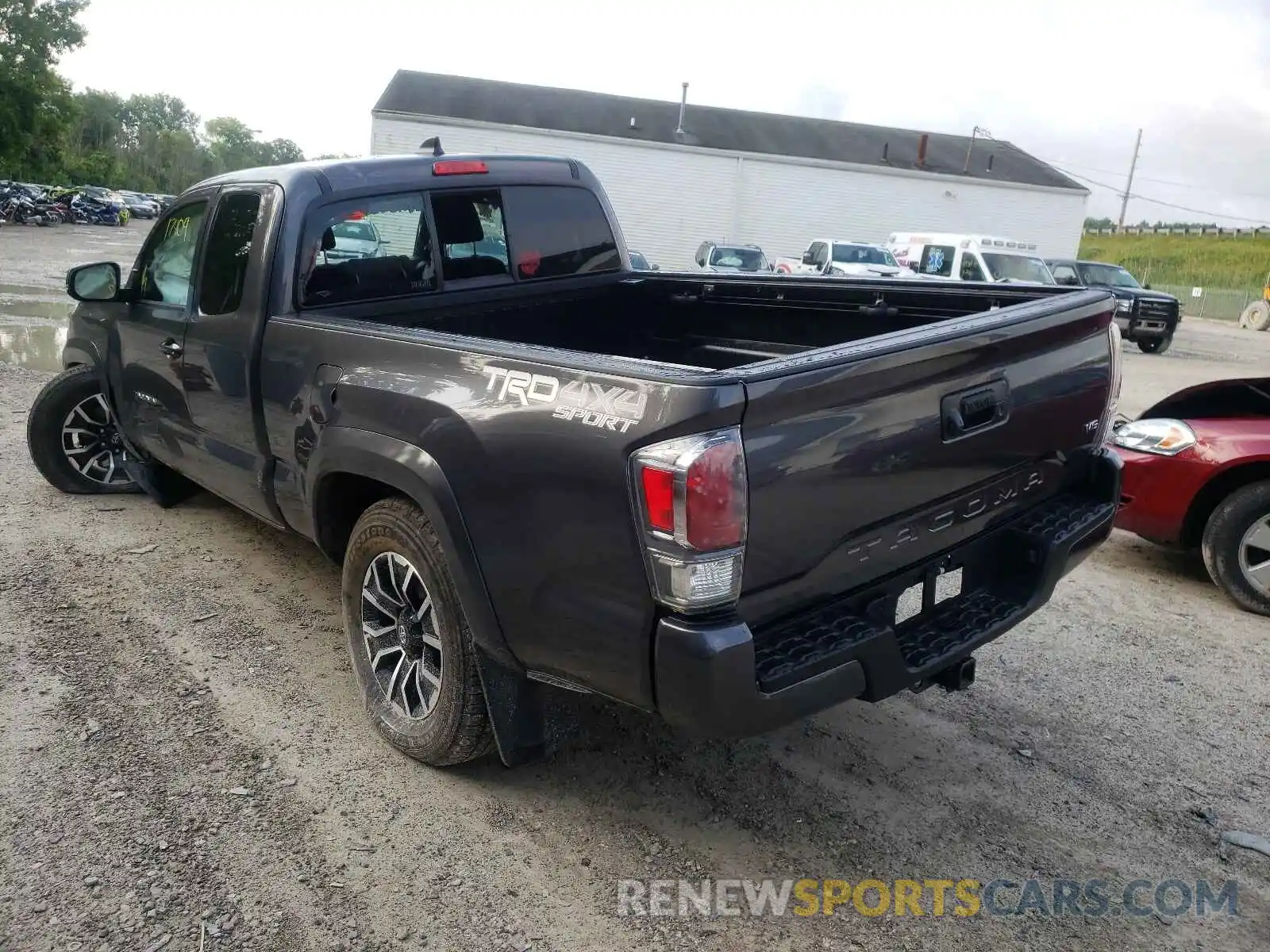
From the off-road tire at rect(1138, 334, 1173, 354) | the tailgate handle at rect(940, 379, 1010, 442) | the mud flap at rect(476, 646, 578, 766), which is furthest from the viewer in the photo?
the off-road tire at rect(1138, 334, 1173, 354)

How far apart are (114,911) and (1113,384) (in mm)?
3504

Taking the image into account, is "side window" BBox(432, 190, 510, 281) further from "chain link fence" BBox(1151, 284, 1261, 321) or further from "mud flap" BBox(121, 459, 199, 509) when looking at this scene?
"chain link fence" BBox(1151, 284, 1261, 321)

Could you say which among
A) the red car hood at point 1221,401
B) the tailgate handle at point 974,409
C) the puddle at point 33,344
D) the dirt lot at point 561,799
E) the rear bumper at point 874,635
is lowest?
the puddle at point 33,344

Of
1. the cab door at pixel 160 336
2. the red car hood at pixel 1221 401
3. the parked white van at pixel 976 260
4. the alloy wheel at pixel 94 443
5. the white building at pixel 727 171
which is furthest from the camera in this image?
the white building at pixel 727 171

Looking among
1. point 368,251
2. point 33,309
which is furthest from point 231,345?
point 33,309

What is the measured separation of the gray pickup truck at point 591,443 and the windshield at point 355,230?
2cm

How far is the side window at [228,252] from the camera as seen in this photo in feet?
13.3

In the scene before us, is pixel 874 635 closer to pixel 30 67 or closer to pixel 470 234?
pixel 470 234

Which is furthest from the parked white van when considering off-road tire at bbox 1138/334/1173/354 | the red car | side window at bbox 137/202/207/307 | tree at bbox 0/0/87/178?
tree at bbox 0/0/87/178

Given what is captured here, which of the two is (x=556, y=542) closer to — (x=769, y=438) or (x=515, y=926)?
(x=769, y=438)

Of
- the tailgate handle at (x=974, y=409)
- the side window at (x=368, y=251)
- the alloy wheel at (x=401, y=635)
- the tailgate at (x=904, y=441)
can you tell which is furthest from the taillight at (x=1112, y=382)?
the side window at (x=368, y=251)

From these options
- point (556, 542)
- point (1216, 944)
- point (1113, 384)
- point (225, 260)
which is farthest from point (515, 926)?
point (225, 260)

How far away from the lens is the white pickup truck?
73.5 ft

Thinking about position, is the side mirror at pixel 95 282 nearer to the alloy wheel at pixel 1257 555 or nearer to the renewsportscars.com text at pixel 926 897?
the renewsportscars.com text at pixel 926 897
